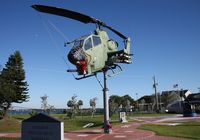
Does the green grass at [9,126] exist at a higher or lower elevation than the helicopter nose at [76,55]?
lower

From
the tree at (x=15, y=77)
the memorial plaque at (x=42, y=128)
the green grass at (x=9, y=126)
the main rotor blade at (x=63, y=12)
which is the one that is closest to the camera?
the memorial plaque at (x=42, y=128)

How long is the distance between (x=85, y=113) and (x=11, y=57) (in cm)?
2836

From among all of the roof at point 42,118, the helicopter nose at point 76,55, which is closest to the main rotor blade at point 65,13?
the helicopter nose at point 76,55

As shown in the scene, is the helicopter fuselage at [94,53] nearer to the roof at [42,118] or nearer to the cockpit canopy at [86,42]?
the cockpit canopy at [86,42]

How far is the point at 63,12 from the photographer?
19.4m

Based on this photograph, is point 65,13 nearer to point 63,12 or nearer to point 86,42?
point 63,12

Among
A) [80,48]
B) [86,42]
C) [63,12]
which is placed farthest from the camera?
[86,42]

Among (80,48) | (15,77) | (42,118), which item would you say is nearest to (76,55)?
(80,48)

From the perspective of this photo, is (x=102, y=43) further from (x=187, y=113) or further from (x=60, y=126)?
(x=187, y=113)

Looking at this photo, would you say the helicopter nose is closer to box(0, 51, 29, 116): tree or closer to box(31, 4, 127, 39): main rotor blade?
box(31, 4, 127, 39): main rotor blade

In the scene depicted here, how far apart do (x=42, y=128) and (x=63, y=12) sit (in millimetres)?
12238

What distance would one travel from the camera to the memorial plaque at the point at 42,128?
8.02m

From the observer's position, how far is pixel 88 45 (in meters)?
21.3

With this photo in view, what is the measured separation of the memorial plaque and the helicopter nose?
1163 centimetres
